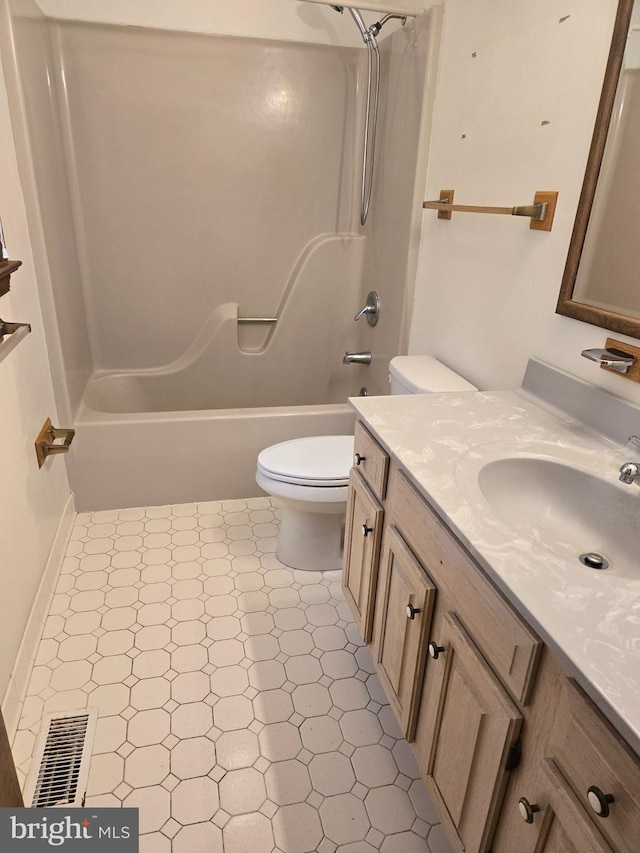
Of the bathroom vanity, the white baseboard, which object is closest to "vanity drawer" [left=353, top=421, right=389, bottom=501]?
the bathroom vanity

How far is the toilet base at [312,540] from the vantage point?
6.71 ft

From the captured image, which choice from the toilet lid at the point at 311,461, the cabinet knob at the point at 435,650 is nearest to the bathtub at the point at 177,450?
the toilet lid at the point at 311,461

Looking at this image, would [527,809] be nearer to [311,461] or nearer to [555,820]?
[555,820]

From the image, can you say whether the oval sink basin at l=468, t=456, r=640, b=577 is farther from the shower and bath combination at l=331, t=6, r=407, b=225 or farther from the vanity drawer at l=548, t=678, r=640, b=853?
the shower and bath combination at l=331, t=6, r=407, b=225

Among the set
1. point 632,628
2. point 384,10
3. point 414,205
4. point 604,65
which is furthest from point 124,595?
point 384,10

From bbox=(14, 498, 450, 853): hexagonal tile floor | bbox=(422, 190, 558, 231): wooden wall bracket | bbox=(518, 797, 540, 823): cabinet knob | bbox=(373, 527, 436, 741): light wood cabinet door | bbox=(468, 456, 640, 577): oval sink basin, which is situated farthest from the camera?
bbox=(422, 190, 558, 231): wooden wall bracket

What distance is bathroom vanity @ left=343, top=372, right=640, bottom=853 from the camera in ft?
2.29

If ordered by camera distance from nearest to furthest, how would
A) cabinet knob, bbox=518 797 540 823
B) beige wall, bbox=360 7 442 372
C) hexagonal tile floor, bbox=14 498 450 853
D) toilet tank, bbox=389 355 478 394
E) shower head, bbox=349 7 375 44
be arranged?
cabinet knob, bbox=518 797 540 823 → hexagonal tile floor, bbox=14 498 450 853 → toilet tank, bbox=389 355 478 394 → beige wall, bbox=360 7 442 372 → shower head, bbox=349 7 375 44

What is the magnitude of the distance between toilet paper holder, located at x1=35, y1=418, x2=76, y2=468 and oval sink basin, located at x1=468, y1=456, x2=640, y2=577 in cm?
141

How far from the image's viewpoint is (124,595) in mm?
1932

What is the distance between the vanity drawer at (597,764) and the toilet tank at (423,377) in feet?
3.75

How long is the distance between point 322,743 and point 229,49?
269cm

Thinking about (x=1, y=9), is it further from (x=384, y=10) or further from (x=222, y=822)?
(x=222, y=822)

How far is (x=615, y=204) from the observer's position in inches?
49.2
